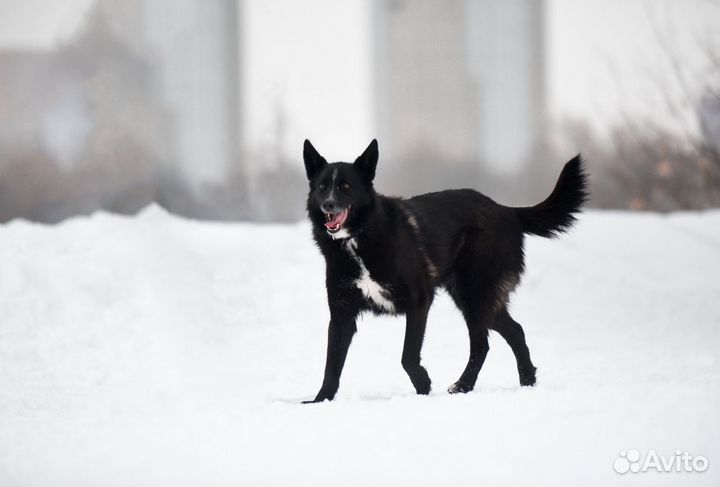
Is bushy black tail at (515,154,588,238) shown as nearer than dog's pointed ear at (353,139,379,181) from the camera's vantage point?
No

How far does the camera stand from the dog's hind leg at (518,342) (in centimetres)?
583

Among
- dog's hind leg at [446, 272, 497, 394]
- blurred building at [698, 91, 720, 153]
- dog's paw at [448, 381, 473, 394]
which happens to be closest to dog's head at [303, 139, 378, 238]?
dog's hind leg at [446, 272, 497, 394]

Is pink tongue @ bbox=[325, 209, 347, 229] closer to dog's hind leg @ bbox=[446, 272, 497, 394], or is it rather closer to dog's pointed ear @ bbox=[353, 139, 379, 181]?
dog's pointed ear @ bbox=[353, 139, 379, 181]

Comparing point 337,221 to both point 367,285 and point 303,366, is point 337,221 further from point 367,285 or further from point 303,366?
point 303,366

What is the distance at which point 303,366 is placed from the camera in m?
7.97

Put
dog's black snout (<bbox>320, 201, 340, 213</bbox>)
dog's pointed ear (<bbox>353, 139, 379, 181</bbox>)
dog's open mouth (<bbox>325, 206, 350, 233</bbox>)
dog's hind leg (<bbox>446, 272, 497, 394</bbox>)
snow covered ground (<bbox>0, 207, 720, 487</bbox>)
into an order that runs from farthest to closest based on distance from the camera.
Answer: dog's hind leg (<bbox>446, 272, 497, 394</bbox>) → dog's pointed ear (<bbox>353, 139, 379, 181</bbox>) → dog's open mouth (<bbox>325, 206, 350, 233</bbox>) → dog's black snout (<bbox>320, 201, 340, 213</bbox>) → snow covered ground (<bbox>0, 207, 720, 487</bbox>)

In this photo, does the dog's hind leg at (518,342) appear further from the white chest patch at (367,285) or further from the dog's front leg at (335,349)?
the dog's front leg at (335,349)

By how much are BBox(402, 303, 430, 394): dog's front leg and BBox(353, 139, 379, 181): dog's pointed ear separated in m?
0.84

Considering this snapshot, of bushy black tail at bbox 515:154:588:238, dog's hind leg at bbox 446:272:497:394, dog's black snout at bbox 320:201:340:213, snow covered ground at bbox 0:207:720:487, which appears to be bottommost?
snow covered ground at bbox 0:207:720:487

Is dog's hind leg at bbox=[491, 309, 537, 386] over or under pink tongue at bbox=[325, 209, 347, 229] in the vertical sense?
under

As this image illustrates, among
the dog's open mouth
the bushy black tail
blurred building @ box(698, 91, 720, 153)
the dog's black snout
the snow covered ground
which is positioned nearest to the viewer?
the snow covered ground

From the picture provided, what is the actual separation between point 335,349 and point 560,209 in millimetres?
1851

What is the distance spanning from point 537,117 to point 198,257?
1137 centimetres

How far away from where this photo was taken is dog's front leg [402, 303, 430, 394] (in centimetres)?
521
